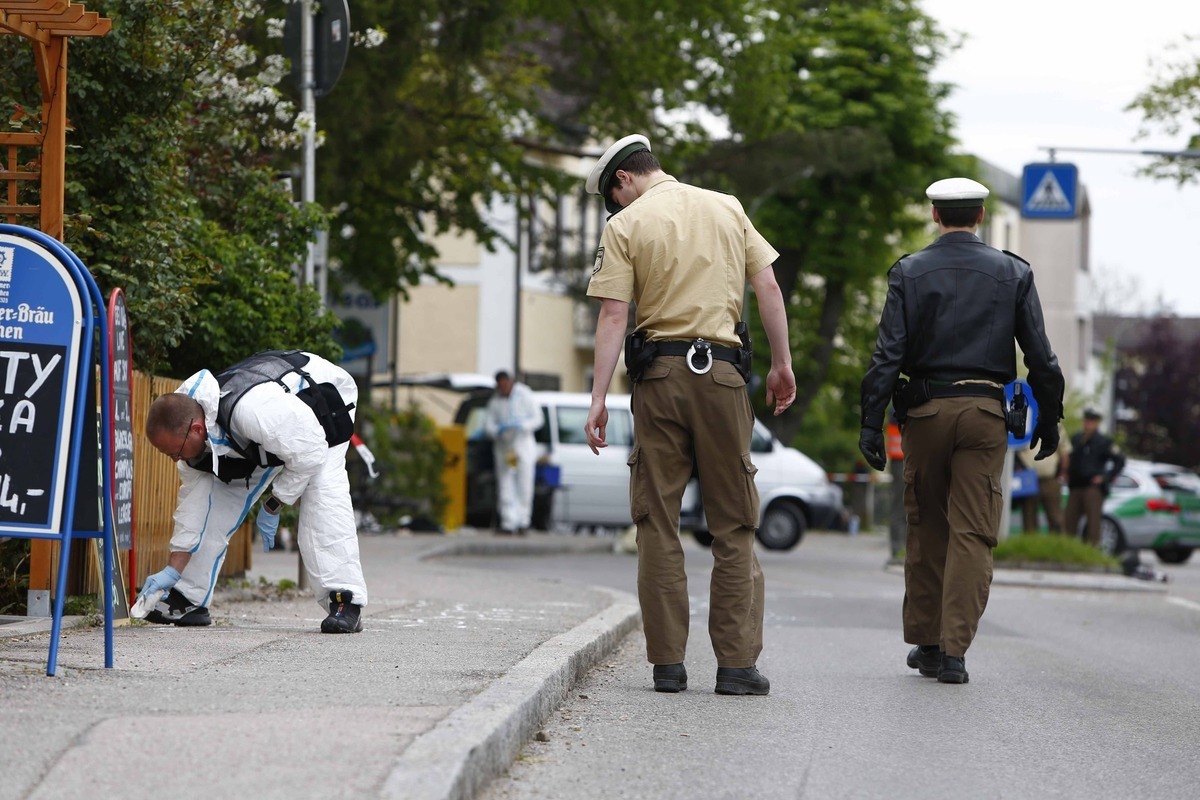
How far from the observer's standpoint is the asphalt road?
207 inches

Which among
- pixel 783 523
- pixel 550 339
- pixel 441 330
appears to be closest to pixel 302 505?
pixel 783 523

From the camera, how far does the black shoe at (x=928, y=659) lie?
25.9 feet

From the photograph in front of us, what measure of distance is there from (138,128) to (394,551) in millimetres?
8754

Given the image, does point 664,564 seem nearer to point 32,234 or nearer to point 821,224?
point 32,234

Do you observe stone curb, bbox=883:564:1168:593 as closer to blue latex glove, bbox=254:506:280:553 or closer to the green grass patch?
the green grass patch

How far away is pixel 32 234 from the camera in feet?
19.7

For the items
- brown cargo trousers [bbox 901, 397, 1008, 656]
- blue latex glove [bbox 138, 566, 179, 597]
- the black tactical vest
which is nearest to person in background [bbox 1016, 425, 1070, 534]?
brown cargo trousers [bbox 901, 397, 1008, 656]

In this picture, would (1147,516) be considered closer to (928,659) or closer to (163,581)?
A: (928,659)

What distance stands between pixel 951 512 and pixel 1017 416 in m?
0.49

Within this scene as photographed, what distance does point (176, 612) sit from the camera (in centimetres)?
797

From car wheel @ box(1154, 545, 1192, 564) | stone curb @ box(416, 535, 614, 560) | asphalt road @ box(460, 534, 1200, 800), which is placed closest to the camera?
asphalt road @ box(460, 534, 1200, 800)

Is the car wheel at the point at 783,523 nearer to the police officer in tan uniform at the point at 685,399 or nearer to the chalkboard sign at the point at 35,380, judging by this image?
the police officer in tan uniform at the point at 685,399

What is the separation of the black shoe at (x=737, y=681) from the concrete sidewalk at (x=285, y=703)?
57cm

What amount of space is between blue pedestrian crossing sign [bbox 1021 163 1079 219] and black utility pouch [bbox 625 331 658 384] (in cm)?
1191
